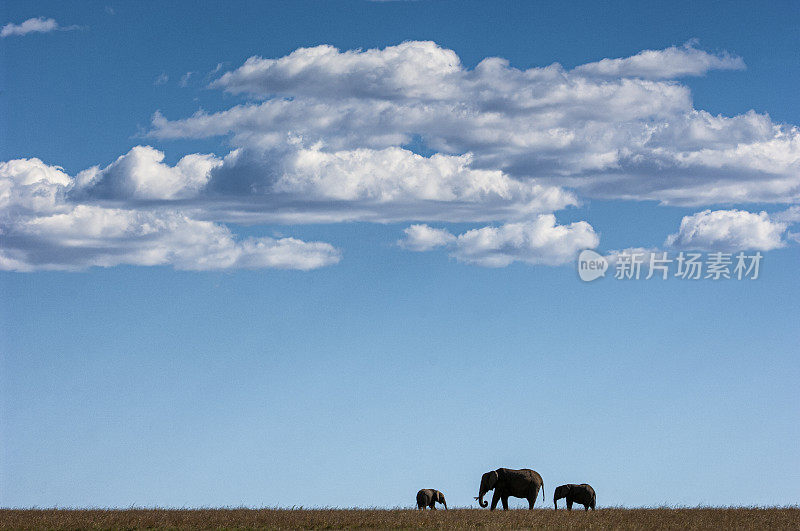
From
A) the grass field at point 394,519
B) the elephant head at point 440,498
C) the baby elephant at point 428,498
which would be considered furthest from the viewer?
the elephant head at point 440,498

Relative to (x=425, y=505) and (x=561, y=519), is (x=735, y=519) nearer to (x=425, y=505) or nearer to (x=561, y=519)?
(x=561, y=519)

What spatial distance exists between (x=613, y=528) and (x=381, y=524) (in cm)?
790

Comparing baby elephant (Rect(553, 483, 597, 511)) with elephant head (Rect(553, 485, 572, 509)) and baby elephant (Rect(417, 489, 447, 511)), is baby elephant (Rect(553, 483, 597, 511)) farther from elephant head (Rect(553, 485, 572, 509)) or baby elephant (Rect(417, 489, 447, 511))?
baby elephant (Rect(417, 489, 447, 511))

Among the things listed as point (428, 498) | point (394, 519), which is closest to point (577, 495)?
point (428, 498)

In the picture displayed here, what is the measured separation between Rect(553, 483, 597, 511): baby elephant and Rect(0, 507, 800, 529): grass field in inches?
89.3

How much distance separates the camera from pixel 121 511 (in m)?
37.3

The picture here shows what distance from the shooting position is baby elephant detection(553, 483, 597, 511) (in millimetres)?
41500

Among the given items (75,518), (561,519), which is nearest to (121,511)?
(75,518)

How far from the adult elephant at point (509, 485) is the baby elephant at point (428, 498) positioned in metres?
2.13

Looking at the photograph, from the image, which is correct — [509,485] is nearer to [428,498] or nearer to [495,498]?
[495,498]

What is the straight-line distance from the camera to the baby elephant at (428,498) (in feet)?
139

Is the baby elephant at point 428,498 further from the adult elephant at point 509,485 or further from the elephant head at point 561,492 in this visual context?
the elephant head at point 561,492

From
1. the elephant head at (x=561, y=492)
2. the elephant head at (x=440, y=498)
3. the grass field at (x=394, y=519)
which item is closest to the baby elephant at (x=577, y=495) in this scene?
the elephant head at (x=561, y=492)

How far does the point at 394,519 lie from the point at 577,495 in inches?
444
